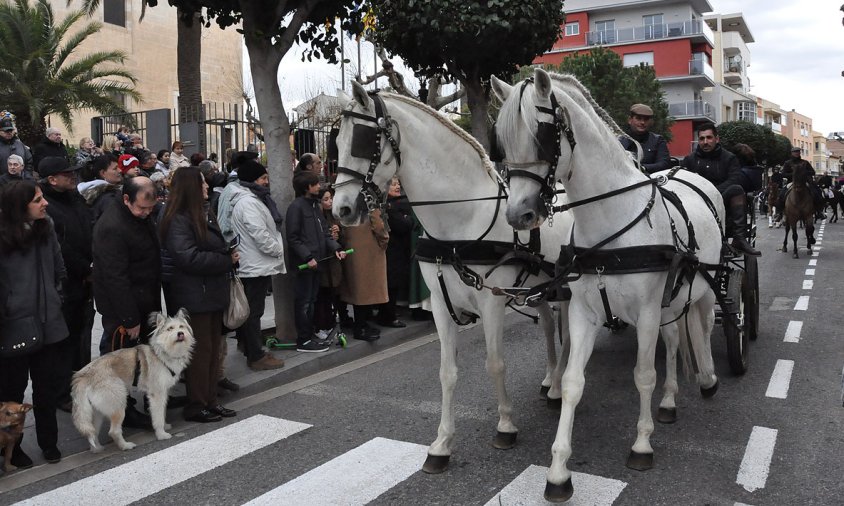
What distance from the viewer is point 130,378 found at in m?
4.88

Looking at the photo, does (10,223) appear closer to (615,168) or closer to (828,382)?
(615,168)

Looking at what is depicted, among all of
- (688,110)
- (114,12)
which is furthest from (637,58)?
(114,12)

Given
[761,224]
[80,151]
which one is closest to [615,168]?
[80,151]

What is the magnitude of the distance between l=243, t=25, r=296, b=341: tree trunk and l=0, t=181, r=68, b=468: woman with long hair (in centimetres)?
294

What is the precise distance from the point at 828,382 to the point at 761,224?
21.6 m

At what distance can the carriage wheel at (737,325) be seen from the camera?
574 cm

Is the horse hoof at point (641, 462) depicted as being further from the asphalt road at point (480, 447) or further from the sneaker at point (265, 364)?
the sneaker at point (265, 364)

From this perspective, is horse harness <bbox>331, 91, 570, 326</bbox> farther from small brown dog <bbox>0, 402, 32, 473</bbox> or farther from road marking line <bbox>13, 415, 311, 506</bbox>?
small brown dog <bbox>0, 402, 32, 473</bbox>

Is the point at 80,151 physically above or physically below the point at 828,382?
above

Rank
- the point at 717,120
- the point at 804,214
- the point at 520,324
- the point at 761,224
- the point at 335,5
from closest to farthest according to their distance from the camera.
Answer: the point at 335,5 → the point at 520,324 → the point at 804,214 → the point at 761,224 → the point at 717,120

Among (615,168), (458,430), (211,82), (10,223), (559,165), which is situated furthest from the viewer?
(211,82)

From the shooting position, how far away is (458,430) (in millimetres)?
4941

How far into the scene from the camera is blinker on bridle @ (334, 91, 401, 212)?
4.10 meters

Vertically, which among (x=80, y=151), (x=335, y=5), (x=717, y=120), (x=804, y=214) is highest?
(x=717, y=120)
